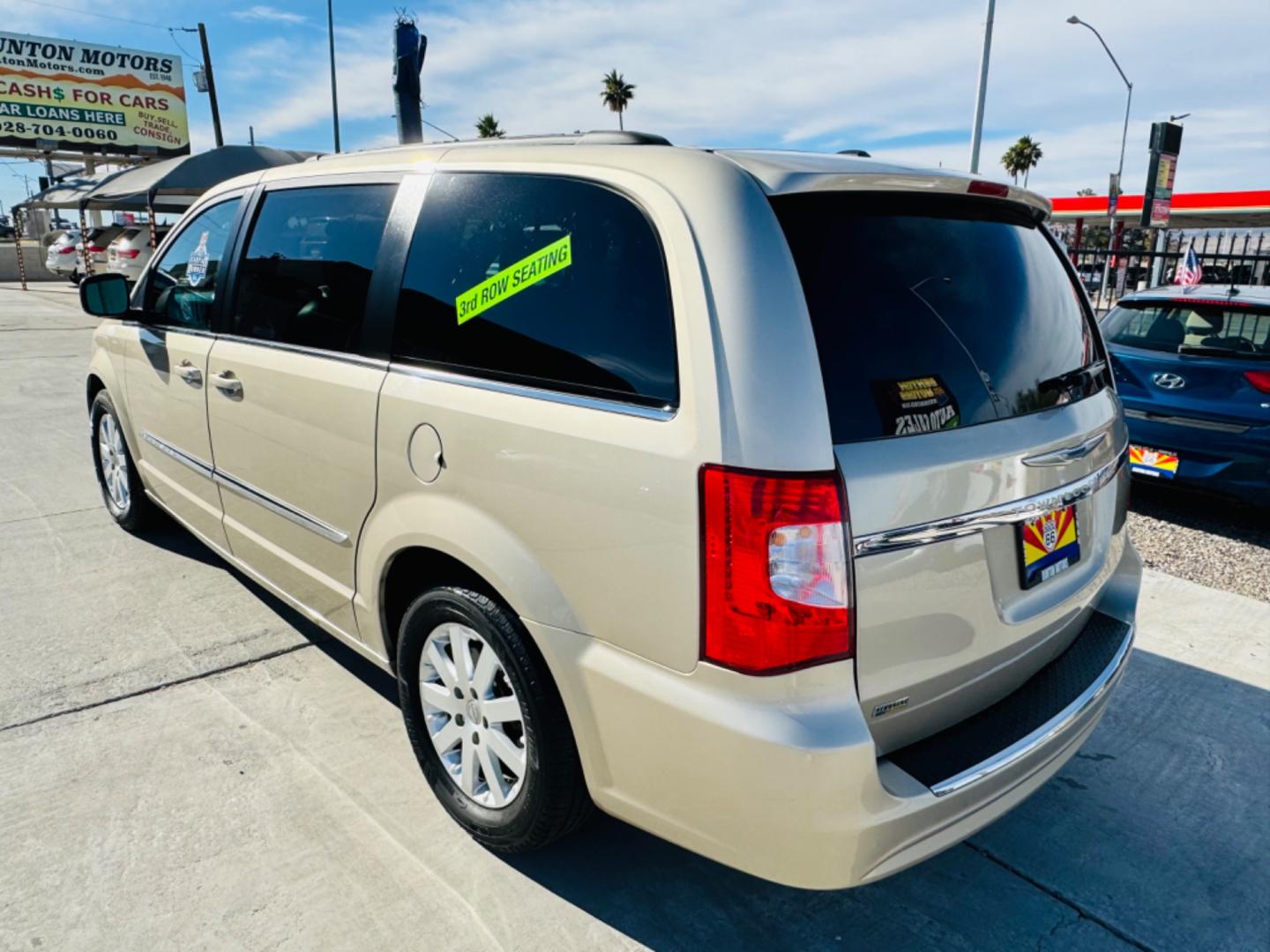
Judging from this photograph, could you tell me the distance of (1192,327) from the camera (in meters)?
5.71

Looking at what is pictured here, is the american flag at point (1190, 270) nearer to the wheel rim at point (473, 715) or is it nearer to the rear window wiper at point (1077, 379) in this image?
the rear window wiper at point (1077, 379)

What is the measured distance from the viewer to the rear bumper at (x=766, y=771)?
169cm

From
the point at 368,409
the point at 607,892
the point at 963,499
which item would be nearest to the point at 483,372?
the point at 368,409

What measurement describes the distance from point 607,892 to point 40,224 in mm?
47333

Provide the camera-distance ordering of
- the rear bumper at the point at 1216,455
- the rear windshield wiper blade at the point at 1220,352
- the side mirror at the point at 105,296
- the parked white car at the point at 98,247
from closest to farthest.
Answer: the side mirror at the point at 105,296
the rear bumper at the point at 1216,455
the rear windshield wiper blade at the point at 1220,352
the parked white car at the point at 98,247

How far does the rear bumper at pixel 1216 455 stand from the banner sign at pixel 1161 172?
10669 mm

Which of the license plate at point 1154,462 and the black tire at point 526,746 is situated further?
the license plate at point 1154,462

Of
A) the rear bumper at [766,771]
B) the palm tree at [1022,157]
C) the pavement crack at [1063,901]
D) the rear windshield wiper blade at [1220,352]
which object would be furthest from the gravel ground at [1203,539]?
the palm tree at [1022,157]

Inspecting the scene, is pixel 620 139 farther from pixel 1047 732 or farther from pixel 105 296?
pixel 105 296

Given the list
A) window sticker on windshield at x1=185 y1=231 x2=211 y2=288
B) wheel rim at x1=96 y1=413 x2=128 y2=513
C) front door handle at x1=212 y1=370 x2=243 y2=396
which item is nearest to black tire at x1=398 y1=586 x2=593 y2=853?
front door handle at x1=212 y1=370 x2=243 y2=396

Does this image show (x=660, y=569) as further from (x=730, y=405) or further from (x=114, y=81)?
(x=114, y=81)

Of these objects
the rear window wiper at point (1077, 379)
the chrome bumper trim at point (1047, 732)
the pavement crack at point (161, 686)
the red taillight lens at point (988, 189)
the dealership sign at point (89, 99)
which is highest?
the dealership sign at point (89, 99)

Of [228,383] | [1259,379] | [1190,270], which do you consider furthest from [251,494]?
[1190,270]

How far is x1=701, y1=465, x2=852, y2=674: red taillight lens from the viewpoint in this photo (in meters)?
1.68
